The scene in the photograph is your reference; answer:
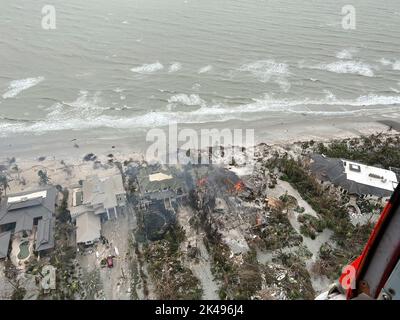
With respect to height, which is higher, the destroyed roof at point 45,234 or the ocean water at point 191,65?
the ocean water at point 191,65

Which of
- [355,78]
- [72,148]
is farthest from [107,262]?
[355,78]

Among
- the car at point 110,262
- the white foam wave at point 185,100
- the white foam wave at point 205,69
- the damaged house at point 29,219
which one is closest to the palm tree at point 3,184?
the damaged house at point 29,219

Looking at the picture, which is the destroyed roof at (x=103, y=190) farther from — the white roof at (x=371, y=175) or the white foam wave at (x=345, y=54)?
the white foam wave at (x=345, y=54)

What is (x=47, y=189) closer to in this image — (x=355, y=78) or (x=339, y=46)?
(x=355, y=78)

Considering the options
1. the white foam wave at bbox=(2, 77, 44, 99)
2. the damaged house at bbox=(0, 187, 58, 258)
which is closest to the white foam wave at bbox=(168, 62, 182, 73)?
the white foam wave at bbox=(2, 77, 44, 99)

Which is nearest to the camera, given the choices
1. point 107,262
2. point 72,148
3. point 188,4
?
point 107,262

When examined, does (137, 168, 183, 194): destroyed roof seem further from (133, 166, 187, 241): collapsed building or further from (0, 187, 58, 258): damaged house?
(0, 187, 58, 258): damaged house
